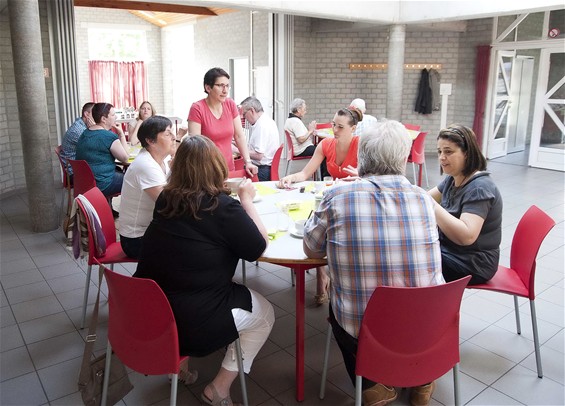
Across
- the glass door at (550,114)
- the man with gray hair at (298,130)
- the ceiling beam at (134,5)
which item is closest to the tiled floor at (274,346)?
the man with gray hair at (298,130)

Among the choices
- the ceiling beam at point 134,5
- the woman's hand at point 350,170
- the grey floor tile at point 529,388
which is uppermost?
the ceiling beam at point 134,5

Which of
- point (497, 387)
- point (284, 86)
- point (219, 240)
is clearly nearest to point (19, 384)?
point (219, 240)

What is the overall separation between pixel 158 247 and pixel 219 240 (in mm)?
242

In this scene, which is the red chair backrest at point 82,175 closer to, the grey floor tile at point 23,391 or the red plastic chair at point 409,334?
the grey floor tile at point 23,391

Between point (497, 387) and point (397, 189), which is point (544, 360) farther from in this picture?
point (397, 189)

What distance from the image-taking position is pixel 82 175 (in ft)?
14.0

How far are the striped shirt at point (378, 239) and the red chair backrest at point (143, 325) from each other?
27.2 inches

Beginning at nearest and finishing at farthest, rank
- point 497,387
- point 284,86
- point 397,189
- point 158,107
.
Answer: point 397,189, point 497,387, point 284,86, point 158,107

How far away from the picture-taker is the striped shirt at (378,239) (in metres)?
1.88

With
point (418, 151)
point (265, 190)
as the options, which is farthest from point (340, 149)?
point (418, 151)

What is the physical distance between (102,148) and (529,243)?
354cm

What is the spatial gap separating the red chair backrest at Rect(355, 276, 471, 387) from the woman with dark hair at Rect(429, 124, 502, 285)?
61cm

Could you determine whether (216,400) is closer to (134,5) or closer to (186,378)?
(186,378)

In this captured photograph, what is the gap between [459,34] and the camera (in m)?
9.52
